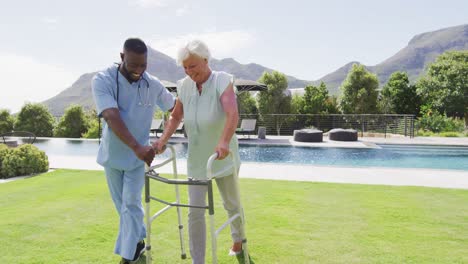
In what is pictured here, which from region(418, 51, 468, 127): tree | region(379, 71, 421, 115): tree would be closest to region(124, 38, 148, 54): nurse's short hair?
region(379, 71, 421, 115): tree

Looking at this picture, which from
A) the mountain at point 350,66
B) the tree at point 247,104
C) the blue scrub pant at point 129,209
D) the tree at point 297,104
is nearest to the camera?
the blue scrub pant at point 129,209

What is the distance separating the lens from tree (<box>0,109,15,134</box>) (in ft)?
62.8

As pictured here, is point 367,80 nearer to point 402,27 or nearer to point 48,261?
point 402,27

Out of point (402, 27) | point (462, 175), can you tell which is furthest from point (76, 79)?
point (462, 175)

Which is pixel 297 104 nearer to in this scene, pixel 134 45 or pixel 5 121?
pixel 5 121

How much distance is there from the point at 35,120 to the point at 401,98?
22.9 metres

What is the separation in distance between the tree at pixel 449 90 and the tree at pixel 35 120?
23.4m

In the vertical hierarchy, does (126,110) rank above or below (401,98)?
below

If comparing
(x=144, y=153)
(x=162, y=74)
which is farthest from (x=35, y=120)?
(x=162, y=74)

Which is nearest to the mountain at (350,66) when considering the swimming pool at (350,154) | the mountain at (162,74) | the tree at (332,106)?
the mountain at (162,74)

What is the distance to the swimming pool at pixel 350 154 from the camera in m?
11.3

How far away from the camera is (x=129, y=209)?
2801 millimetres

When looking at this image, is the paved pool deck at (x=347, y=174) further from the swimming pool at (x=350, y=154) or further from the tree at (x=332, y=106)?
the tree at (x=332, y=106)

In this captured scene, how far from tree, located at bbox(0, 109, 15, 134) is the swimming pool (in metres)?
4.78
